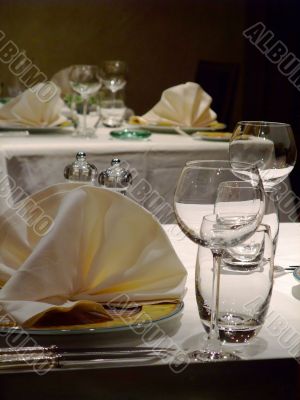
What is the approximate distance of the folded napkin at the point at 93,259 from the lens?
812 mm

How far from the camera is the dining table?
27.2 inches

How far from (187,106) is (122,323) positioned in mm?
1713

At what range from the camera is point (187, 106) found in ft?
7.95

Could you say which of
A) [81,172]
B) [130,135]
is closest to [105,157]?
[130,135]

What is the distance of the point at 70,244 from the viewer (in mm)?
838

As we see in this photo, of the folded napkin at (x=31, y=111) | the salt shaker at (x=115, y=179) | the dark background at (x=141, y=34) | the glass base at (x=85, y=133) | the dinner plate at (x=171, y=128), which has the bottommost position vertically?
the salt shaker at (x=115, y=179)

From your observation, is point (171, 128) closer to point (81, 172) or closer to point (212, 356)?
point (81, 172)

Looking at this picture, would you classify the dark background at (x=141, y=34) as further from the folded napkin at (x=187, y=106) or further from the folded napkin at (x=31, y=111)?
the folded napkin at (x=31, y=111)

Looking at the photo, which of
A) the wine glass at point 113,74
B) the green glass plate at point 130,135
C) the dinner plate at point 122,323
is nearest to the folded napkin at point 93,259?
the dinner plate at point 122,323

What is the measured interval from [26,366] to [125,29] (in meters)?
4.91

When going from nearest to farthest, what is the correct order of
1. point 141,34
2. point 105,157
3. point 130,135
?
1. point 105,157
2. point 130,135
3. point 141,34

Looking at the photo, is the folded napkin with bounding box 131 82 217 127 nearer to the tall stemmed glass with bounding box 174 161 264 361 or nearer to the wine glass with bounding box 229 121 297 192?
the wine glass with bounding box 229 121 297 192

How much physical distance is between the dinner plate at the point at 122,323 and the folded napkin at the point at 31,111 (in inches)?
60.6

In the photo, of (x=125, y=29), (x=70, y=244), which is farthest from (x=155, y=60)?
(x=70, y=244)
